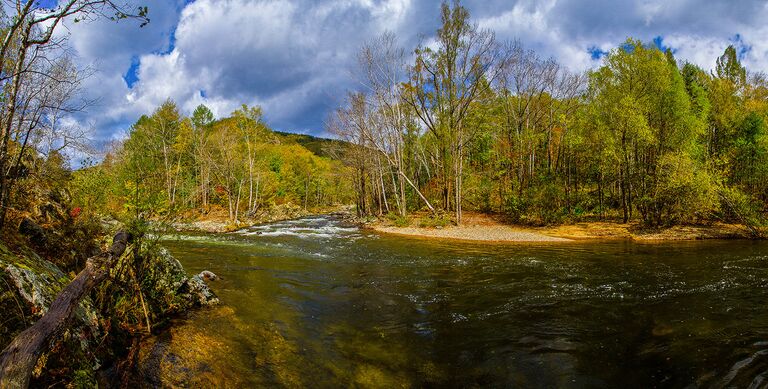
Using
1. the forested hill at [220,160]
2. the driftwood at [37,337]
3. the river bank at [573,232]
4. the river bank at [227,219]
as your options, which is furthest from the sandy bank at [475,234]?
the driftwood at [37,337]

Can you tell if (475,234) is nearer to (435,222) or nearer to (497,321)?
(435,222)

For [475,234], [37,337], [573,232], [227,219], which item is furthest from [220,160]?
[37,337]

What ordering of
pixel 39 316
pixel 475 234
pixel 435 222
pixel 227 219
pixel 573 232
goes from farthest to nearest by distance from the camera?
pixel 227 219 < pixel 435 222 < pixel 573 232 < pixel 475 234 < pixel 39 316

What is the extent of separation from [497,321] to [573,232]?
1749cm

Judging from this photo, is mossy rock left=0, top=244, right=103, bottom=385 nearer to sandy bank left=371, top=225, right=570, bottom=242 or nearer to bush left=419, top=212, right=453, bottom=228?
sandy bank left=371, top=225, right=570, bottom=242

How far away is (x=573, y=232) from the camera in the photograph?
70.4 feet

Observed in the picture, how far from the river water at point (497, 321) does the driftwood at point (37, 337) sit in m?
2.13

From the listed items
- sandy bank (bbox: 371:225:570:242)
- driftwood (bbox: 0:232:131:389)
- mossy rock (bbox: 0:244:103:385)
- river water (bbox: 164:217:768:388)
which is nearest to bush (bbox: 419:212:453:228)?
sandy bank (bbox: 371:225:570:242)

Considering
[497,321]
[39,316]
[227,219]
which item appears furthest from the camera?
[227,219]

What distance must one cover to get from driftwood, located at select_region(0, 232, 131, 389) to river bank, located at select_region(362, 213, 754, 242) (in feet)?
58.7

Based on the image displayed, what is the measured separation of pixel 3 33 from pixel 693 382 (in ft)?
47.8

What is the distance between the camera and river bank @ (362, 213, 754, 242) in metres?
18.6

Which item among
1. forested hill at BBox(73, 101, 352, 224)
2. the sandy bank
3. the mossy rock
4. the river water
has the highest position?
forested hill at BBox(73, 101, 352, 224)

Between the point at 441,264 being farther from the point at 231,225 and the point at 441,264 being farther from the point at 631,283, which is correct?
the point at 231,225
